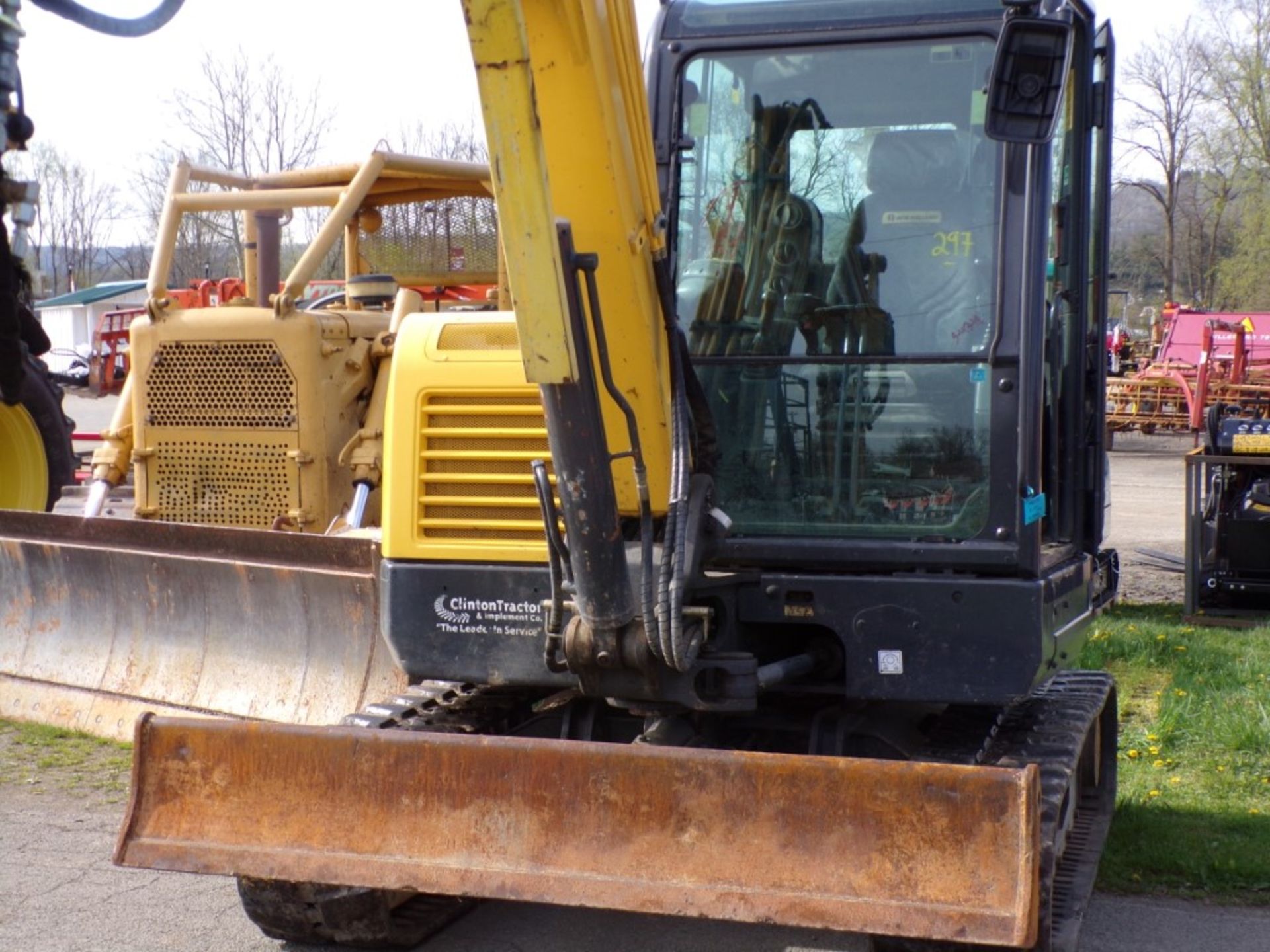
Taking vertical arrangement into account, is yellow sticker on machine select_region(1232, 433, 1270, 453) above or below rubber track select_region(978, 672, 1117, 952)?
above

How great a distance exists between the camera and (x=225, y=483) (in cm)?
809

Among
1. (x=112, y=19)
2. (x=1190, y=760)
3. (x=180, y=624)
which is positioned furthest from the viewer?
(x=180, y=624)

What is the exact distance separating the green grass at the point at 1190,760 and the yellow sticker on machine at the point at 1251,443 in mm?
1125

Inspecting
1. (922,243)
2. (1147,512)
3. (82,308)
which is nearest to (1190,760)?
(922,243)

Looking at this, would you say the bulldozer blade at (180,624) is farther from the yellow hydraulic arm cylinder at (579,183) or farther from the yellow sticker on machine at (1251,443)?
the yellow sticker on machine at (1251,443)

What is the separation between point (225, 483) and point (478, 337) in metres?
3.95

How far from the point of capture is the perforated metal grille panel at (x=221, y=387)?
801 centimetres

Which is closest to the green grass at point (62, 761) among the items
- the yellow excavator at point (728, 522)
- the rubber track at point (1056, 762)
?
the yellow excavator at point (728, 522)

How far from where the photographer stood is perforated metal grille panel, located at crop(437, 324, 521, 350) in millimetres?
4504

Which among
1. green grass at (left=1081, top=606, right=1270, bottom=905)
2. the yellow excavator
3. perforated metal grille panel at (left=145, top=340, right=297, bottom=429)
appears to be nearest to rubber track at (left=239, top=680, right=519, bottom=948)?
the yellow excavator

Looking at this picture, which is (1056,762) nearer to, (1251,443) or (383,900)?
(383,900)

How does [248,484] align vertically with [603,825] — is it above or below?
above

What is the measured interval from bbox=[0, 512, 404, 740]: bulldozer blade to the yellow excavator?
149 cm

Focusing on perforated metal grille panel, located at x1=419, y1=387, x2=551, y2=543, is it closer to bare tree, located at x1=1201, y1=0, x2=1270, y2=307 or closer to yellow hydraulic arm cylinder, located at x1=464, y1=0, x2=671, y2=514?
yellow hydraulic arm cylinder, located at x1=464, y1=0, x2=671, y2=514
